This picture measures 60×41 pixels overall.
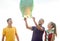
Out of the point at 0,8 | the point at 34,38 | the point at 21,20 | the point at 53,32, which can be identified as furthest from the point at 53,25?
the point at 0,8

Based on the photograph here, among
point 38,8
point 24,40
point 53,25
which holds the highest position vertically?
point 38,8

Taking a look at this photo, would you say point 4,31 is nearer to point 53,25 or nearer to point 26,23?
point 26,23

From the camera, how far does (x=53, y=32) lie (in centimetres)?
187

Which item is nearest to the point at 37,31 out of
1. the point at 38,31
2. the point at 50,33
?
the point at 38,31

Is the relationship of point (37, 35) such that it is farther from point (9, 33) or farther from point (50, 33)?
point (9, 33)

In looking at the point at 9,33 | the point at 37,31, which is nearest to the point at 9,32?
the point at 9,33

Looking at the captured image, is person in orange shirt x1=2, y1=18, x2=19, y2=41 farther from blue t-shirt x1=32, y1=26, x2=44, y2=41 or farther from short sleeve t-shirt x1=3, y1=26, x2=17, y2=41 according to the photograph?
blue t-shirt x1=32, y1=26, x2=44, y2=41

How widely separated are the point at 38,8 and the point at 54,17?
0.20m

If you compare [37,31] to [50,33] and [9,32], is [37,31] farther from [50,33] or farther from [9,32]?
[9,32]

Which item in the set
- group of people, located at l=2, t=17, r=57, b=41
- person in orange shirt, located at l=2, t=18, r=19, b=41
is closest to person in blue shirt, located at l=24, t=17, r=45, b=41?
group of people, located at l=2, t=17, r=57, b=41

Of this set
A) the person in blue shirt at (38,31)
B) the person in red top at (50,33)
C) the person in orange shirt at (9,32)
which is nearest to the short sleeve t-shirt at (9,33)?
the person in orange shirt at (9,32)

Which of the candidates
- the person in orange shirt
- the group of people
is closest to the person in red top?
the group of people

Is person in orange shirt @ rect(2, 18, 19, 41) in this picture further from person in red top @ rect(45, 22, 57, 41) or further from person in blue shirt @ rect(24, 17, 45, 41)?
person in red top @ rect(45, 22, 57, 41)

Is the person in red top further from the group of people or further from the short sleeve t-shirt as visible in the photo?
the short sleeve t-shirt
